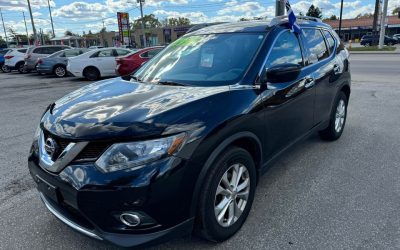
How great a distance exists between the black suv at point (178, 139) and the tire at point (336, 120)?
132 cm

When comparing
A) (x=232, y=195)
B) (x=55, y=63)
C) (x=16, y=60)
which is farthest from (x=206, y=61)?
(x=16, y=60)

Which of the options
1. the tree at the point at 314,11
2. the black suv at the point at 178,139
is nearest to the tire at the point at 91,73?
the black suv at the point at 178,139

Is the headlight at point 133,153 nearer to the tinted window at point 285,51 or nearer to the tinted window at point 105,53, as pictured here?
the tinted window at point 285,51

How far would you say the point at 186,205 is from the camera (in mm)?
2314

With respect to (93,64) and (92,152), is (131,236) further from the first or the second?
(93,64)

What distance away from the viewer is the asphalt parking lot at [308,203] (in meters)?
2.77

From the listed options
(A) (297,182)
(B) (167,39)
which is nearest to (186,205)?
(A) (297,182)

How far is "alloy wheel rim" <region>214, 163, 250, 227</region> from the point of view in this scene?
104 inches

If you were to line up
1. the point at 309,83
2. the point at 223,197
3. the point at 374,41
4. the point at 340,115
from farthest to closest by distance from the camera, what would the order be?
the point at 374,41 → the point at 340,115 → the point at 309,83 → the point at 223,197

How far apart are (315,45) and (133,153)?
10.3ft

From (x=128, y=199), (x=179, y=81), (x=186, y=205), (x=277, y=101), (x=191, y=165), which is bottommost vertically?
(x=186, y=205)

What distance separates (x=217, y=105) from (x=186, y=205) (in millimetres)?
796

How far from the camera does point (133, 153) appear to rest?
7.12ft

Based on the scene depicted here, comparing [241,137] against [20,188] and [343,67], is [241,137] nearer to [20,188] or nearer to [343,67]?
[20,188]
